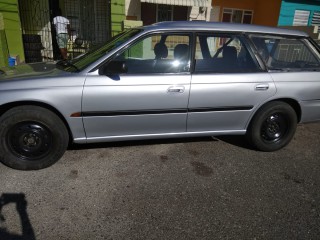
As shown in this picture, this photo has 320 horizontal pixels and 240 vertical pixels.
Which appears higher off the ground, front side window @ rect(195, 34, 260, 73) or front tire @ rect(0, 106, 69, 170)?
front side window @ rect(195, 34, 260, 73)

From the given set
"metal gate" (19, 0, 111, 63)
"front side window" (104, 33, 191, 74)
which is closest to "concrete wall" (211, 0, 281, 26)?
"metal gate" (19, 0, 111, 63)

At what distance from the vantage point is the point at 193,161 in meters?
3.62

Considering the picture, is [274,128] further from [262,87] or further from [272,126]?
[262,87]

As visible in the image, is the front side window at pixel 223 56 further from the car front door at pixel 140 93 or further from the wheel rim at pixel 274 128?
the wheel rim at pixel 274 128

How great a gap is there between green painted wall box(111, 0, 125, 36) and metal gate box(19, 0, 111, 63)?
3.31 ft

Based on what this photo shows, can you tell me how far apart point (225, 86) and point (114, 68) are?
1388 mm

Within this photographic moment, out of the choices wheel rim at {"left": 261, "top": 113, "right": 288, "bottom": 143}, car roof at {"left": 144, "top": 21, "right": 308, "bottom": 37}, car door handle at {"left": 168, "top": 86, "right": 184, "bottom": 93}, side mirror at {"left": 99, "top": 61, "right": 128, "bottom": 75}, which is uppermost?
car roof at {"left": 144, "top": 21, "right": 308, "bottom": 37}

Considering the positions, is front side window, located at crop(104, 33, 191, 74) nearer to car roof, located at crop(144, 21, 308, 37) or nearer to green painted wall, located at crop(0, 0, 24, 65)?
car roof, located at crop(144, 21, 308, 37)

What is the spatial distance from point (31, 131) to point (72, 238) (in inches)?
55.2

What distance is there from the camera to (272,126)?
391cm

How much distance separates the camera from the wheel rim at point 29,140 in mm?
3096

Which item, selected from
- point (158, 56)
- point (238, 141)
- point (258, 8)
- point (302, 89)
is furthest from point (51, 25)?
point (258, 8)

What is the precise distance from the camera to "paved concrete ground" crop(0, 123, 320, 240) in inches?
94.1

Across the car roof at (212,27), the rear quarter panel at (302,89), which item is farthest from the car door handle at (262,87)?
the car roof at (212,27)
